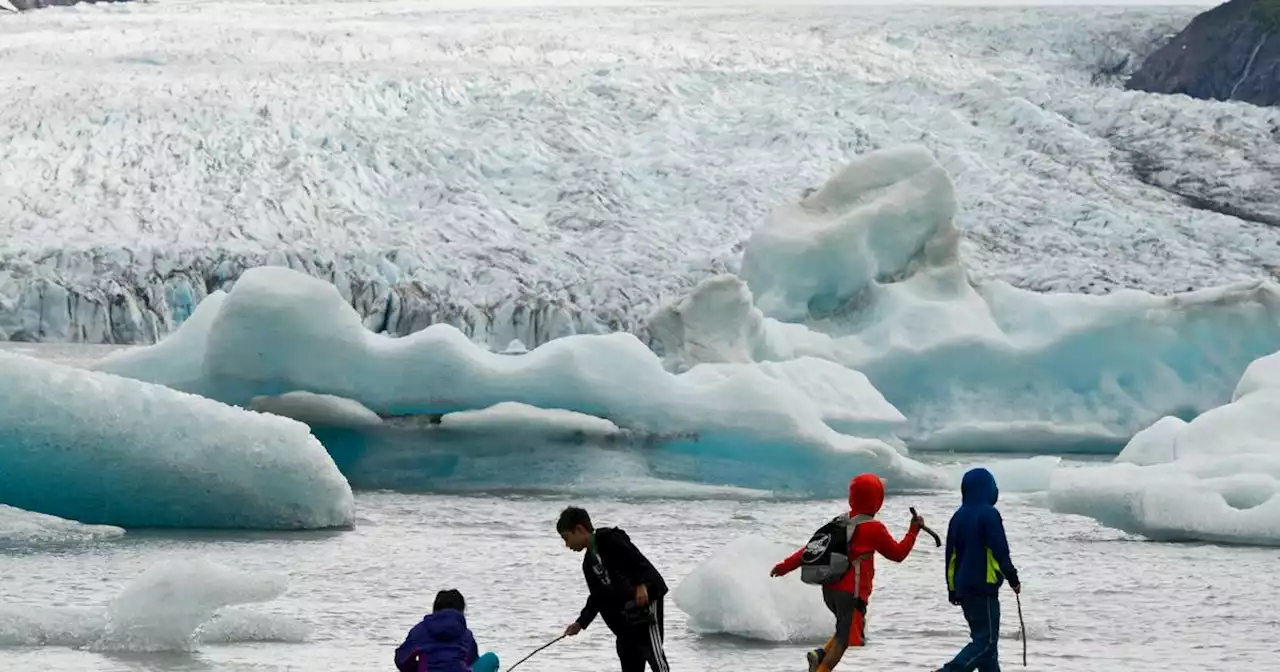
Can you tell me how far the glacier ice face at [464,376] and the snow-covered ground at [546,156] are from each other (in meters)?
9.21

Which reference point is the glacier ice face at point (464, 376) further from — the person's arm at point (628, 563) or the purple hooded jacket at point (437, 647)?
the purple hooded jacket at point (437, 647)

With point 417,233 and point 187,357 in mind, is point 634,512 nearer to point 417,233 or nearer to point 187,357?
point 187,357

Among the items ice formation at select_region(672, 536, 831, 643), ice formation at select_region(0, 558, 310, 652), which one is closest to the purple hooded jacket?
ice formation at select_region(0, 558, 310, 652)

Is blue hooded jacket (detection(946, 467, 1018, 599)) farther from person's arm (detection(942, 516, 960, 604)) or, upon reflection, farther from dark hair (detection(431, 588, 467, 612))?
dark hair (detection(431, 588, 467, 612))

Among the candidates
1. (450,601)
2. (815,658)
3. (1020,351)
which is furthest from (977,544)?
(1020,351)

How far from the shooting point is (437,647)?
13.7ft

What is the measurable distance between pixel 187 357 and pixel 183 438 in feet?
10.1

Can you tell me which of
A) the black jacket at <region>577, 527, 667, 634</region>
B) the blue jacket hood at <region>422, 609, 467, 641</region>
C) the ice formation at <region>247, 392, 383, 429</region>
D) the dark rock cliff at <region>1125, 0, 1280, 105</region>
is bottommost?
the blue jacket hood at <region>422, 609, 467, 641</region>

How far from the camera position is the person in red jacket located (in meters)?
4.86

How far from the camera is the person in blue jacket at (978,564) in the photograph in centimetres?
488

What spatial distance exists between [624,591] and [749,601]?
5.87 ft

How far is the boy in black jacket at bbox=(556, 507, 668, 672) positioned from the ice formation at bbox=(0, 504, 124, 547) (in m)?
4.49

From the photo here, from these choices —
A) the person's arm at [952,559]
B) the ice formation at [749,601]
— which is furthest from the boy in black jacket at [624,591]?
the ice formation at [749,601]

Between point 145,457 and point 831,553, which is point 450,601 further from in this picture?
point 145,457
